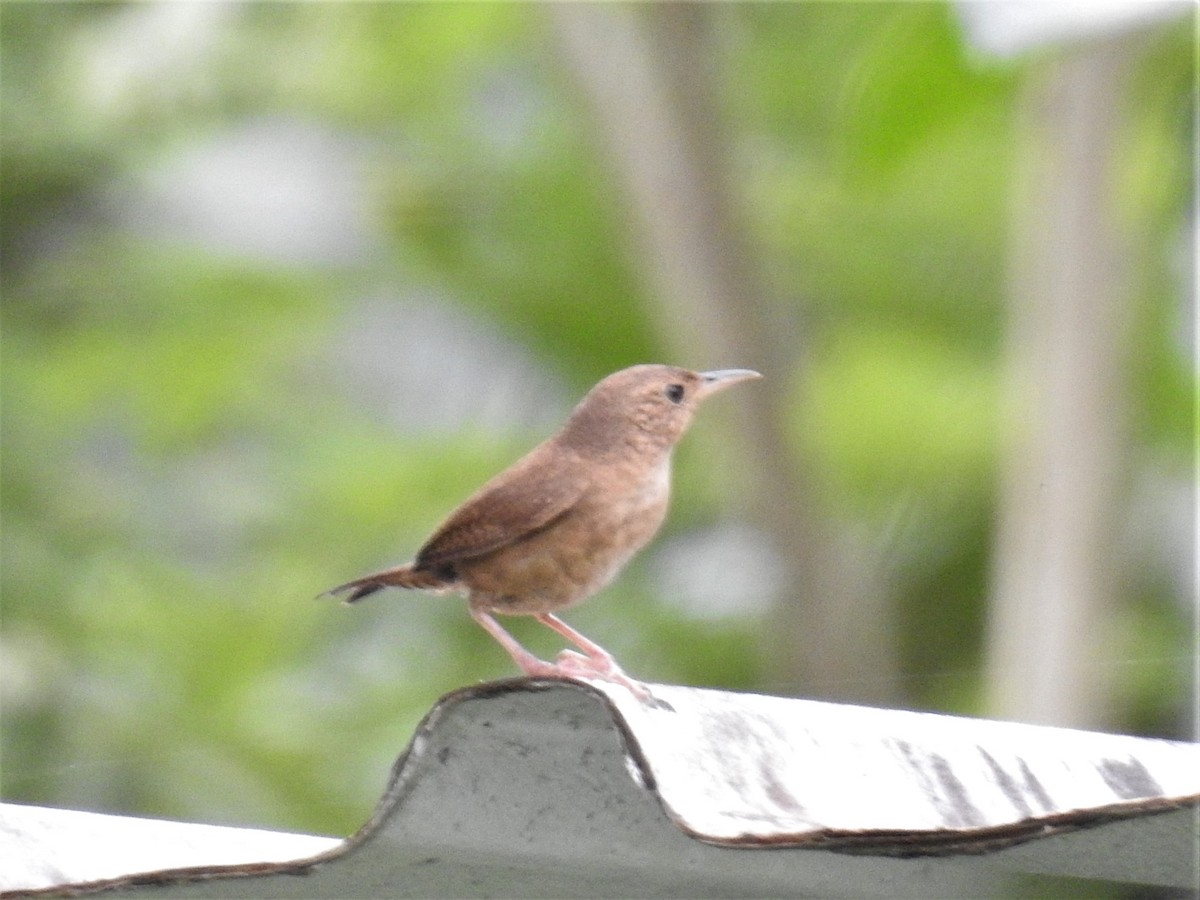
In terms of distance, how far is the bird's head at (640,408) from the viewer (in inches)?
119

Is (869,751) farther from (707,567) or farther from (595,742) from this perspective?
(707,567)

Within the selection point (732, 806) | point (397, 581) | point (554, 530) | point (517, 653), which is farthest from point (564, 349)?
point (732, 806)

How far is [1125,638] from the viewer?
602cm

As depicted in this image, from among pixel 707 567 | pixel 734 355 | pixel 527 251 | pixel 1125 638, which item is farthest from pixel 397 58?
pixel 1125 638

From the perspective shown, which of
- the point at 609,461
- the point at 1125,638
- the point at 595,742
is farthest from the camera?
the point at 1125,638

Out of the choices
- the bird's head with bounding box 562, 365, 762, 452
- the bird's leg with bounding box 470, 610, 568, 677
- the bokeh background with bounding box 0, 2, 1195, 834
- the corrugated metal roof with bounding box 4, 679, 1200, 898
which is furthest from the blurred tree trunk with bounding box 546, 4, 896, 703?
the corrugated metal roof with bounding box 4, 679, 1200, 898

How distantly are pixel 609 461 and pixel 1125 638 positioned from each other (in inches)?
140

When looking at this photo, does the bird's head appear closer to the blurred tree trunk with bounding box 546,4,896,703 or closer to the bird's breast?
the bird's breast

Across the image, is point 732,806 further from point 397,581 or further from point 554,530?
point 397,581

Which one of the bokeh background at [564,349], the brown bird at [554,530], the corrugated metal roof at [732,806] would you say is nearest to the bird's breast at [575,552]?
the brown bird at [554,530]

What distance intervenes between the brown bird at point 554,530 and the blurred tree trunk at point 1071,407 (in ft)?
6.16

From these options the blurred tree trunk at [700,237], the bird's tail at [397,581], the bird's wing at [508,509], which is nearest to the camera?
the bird's wing at [508,509]

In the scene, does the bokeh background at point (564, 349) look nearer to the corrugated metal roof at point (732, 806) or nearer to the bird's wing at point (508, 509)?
the bird's wing at point (508, 509)

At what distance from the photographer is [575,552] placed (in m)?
2.86
